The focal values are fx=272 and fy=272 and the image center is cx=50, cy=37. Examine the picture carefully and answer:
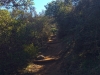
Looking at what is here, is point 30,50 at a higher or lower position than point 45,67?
higher

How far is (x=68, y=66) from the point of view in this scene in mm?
16438

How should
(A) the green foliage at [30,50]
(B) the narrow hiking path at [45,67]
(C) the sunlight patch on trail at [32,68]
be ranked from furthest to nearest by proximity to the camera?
1. (C) the sunlight patch on trail at [32,68]
2. (B) the narrow hiking path at [45,67]
3. (A) the green foliage at [30,50]

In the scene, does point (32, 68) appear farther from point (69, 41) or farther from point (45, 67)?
point (69, 41)

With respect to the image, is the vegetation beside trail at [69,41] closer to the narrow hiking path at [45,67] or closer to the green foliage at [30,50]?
the green foliage at [30,50]

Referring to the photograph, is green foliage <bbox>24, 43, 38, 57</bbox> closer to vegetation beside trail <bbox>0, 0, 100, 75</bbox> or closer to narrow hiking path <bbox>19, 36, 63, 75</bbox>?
vegetation beside trail <bbox>0, 0, 100, 75</bbox>

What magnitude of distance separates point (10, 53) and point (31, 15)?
15.2 metres

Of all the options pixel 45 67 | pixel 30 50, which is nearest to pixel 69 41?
pixel 30 50

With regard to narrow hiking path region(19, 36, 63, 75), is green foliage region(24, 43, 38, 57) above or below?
above

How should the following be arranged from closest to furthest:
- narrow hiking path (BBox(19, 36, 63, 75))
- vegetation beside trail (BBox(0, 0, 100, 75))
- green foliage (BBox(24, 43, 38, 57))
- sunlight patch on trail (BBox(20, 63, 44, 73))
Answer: vegetation beside trail (BBox(0, 0, 100, 75)) → green foliage (BBox(24, 43, 38, 57)) → narrow hiking path (BBox(19, 36, 63, 75)) → sunlight patch on trail (BBox(20, 63, 44, 73))


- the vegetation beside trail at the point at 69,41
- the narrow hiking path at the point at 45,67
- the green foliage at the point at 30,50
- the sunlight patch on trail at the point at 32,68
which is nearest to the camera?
the vegetation beside trail at the point at 69,41

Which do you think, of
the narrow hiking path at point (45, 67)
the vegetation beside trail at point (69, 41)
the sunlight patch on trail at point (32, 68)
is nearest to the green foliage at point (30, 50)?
the vegetation beside trail at point (69, 41)

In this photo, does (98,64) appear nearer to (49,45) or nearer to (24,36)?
(24,36)

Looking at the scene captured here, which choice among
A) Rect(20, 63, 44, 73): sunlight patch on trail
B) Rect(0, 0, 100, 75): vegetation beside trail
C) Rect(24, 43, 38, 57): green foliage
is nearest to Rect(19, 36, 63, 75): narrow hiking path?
Rect(20, 63, 44, 73): sunlight patch on trail

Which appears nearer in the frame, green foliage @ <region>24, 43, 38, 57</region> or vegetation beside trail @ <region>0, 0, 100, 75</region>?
vegetation beside trail @ <region>0, 0, 100, 75</region>
